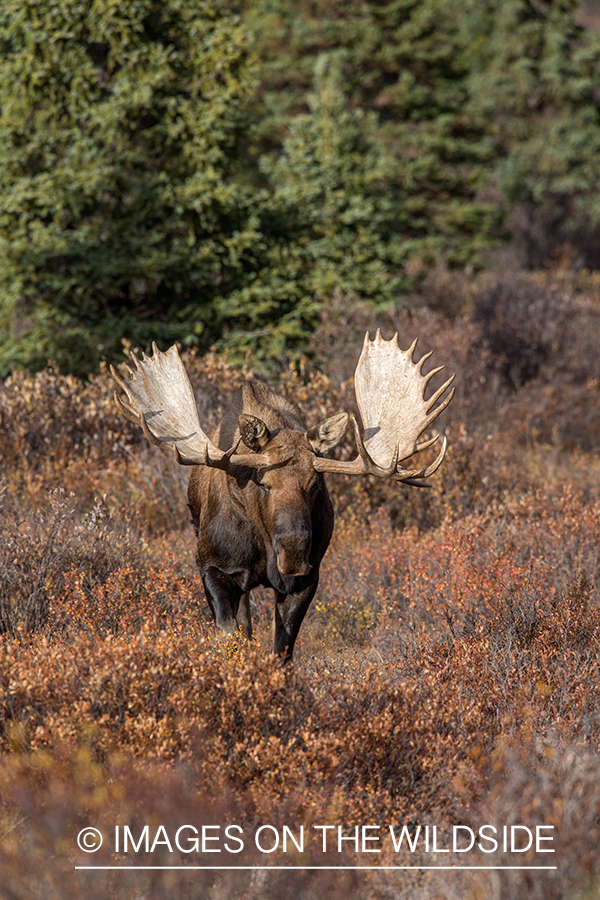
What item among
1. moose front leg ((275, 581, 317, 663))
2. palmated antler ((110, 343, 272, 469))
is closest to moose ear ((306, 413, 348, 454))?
palmated antler ((110, 343, 272, 469))

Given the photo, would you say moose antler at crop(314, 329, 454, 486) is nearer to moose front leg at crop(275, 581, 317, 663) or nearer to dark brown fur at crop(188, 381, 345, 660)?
dark brown fur at crop(188, 381, 345, 660)

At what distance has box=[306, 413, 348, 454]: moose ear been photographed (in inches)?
173

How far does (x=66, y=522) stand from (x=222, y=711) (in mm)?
2740

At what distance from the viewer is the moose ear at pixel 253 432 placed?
442 centimetres

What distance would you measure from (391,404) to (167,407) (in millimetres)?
1214

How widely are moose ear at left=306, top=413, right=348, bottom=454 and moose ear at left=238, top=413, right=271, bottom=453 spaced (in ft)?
0.69

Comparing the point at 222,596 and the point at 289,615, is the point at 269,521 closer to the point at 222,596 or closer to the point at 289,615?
the point at 289,615

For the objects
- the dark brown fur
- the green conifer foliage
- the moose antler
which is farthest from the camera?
the green conifer foliage

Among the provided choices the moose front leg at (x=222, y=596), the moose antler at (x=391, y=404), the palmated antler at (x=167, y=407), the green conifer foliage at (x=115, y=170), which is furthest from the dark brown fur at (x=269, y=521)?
the green conifer foliage at (x=115, y=170)

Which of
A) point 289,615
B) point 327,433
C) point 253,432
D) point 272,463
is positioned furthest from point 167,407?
point 289,615

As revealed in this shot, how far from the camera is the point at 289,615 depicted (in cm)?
455

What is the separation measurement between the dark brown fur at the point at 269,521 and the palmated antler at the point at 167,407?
0.57 ft

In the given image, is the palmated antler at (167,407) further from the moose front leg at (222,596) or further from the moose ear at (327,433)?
the moose front leg at (222,596)

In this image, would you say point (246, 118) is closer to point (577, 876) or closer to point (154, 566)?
point (154, 566)
